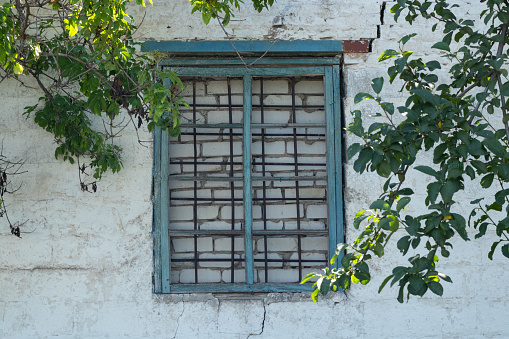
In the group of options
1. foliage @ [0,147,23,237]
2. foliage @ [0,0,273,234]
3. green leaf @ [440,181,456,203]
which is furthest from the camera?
foliage @ [0,147,23,237]

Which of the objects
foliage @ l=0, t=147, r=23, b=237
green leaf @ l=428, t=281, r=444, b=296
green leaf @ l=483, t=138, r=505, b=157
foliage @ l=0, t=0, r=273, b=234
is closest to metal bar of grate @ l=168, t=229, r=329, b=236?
foliage @ l=0, t=0, r=273, b=234

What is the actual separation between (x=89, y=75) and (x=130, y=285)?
4.24 feet

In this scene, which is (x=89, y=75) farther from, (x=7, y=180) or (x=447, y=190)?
(x=447, y=190)

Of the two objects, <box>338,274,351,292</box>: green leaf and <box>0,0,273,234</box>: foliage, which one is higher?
<box>0,0,273,234</box>: foliage

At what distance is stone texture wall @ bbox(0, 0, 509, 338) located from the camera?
3.64 meters

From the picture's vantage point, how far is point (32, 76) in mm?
3721

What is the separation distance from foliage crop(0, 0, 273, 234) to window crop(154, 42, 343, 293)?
1.11 feet

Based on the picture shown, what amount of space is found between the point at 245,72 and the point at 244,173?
2.09 ft

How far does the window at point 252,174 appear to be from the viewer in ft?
12.4

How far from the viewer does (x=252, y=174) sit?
387 centimetres

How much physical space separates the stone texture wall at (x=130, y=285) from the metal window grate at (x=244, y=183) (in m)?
0.20

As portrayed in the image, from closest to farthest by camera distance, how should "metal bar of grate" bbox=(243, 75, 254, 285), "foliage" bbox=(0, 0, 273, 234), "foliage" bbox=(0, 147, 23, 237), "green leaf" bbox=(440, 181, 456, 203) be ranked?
"green leaf" bbox=(440, 181, 456, 203) → "foliage" bbox=(0, 0, 273, 234) → "foliage" bbox=(0, 147, 23, 237) → "metal bar of grate" bbox=(243, 75, 254, 285)

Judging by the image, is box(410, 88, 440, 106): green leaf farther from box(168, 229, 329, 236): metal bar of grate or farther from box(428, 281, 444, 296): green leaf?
box(168, 229, 329, 236): metal bar of grate

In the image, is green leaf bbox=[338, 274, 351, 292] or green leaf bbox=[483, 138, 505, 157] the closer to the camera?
green leaf bbox=[483, 138, 505, 157]
